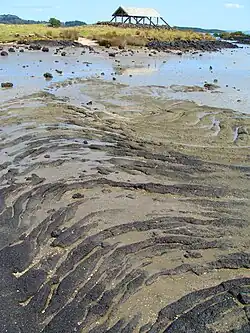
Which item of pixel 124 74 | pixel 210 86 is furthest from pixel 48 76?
pixel 210 86

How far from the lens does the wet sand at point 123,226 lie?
→ 20.2 ft

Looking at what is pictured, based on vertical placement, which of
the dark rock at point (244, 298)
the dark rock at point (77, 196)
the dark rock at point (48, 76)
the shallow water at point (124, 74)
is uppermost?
the dark rock at point (244, 298)

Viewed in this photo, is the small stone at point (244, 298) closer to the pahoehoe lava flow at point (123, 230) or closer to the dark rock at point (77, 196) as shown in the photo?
the pahoehoe lava flow at point (123, 230)

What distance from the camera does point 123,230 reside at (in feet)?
27.3

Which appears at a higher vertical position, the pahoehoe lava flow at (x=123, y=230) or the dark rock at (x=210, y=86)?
the pahoehoe lava flow at (x=123, y=230)

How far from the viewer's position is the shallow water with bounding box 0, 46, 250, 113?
2291 centimetres

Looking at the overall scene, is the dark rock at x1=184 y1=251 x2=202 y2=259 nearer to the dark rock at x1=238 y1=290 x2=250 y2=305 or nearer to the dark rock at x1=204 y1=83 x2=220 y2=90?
the dark rock at x1=238 y1=290 x2=250 y2=305

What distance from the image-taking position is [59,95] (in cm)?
2164

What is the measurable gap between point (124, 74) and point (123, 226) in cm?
2456

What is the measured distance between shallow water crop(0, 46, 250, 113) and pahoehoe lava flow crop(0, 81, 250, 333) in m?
7.77

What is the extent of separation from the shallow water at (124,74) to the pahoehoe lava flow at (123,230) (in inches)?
306

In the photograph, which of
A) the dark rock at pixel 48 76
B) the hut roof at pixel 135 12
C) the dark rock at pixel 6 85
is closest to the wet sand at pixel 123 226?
the dark rock at pixel 6 85

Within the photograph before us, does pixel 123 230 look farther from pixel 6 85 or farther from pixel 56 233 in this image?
pixel 6 85

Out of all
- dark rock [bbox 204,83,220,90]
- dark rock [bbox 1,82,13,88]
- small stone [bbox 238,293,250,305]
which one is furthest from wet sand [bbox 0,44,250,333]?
dark rock [bbox 204,83,220,90]
